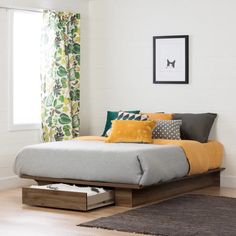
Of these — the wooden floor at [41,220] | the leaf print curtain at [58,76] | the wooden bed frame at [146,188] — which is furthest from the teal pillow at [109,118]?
the wooden floor at [41,220]

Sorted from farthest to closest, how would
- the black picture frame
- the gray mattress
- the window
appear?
the black picture frame → the window → the gray mattress

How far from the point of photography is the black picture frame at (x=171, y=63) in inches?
307

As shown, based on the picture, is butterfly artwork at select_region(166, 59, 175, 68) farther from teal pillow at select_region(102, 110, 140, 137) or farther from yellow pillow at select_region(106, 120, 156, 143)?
yellow pillow at select_region(106, 120, 156, 143)

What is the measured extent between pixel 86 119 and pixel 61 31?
4.17 ft

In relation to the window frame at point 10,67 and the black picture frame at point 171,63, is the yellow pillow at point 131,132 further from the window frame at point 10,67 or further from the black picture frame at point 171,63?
the window frame at point 10,67

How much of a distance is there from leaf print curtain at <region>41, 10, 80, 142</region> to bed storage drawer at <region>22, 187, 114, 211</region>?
162 cm

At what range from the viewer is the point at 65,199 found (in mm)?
6027

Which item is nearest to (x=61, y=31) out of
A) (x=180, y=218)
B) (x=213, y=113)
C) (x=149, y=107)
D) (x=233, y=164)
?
(x=149, y=107)

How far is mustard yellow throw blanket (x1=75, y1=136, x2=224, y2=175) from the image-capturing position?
6934mm

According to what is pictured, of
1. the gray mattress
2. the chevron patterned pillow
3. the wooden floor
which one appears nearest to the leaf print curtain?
the chevron patterned pillow

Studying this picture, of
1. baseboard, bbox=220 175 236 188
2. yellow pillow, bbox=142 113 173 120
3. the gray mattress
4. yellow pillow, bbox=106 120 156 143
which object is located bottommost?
baseboard, bbox=220 175 236 188

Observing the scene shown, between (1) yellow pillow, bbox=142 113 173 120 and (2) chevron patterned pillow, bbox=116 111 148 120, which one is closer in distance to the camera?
(2) chevron patterned pillow, bbox=116 111 148 120

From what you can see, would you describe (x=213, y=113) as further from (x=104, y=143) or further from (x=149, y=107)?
(x=104, y=143)

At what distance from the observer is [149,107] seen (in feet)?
26.7
